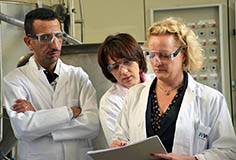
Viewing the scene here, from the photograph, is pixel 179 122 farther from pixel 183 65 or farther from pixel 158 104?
pixel 183 65

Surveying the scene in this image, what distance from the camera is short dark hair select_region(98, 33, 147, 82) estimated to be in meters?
1.84

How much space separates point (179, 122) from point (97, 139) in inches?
33.7

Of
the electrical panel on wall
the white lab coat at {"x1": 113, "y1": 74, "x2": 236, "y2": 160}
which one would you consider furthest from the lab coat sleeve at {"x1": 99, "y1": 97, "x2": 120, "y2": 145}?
the electrical panel on wall

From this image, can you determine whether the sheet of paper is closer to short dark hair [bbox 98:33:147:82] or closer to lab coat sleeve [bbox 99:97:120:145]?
lab coat sleeve [bbox 99:97:120:145]

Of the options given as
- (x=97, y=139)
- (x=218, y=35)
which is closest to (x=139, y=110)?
(x=97, y=139)

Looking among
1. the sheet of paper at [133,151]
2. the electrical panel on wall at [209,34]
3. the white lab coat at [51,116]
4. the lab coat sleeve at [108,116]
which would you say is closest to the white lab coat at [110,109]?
the lab coat sleeve at [108,116]

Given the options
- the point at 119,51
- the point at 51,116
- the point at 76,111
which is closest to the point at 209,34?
the point at 119,51

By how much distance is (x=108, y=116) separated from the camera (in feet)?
5.88

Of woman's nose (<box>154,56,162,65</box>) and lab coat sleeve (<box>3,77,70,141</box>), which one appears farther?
lab coat sleeve (<box>3,77,70,141</box>)

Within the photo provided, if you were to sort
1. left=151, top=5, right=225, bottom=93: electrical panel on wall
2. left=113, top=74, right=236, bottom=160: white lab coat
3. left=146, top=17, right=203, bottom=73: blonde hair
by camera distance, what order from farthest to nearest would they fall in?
left=151, top=5, right=225, bottom=93: electrical panel on wall < left=146, top=17, right=203, bottom=73: blonde hair < left=113, top=74, right=236, bottom=160: white lab coat

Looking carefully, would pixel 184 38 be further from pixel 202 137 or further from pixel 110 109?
pixel 110 109

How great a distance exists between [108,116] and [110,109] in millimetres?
37

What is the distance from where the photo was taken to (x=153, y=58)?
152cm

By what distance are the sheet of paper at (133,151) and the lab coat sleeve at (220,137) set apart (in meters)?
0.18
